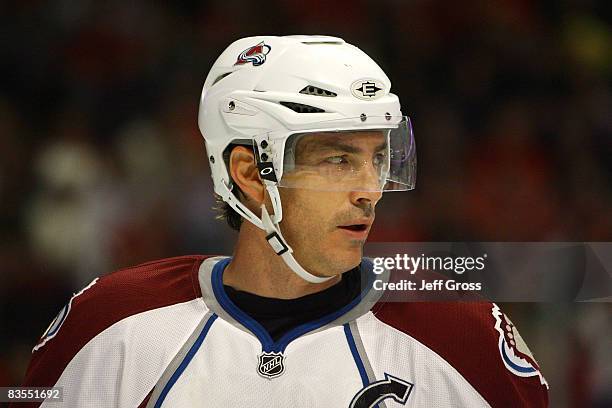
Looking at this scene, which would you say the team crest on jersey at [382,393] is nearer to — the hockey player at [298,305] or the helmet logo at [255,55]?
the hockey player at [298,305]

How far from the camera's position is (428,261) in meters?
2.90

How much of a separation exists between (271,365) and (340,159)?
0.49 m

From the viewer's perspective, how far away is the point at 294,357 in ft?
8.66

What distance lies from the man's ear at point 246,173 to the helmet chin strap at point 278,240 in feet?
0.21

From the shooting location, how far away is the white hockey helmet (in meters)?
2.54

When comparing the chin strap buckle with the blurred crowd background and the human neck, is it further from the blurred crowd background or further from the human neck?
the blurred crowd background

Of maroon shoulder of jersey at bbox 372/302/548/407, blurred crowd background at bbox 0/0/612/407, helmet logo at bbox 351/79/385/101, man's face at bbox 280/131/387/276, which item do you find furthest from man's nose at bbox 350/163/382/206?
blurred crowd background at bbox 0/0/612/407

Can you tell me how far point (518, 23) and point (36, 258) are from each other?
170 cm

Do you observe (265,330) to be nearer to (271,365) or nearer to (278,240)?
(271,365)

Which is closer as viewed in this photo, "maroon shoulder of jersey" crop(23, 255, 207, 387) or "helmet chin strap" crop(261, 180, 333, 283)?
"helmet chin strap" crop(261, 180, 333, 283)

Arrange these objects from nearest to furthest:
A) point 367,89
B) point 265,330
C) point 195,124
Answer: point 367,89 → point 265,330 → point 195,124

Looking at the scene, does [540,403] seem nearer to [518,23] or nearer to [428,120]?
[428,120]

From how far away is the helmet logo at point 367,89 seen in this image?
2.54 metres

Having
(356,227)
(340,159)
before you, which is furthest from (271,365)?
(340,159)
